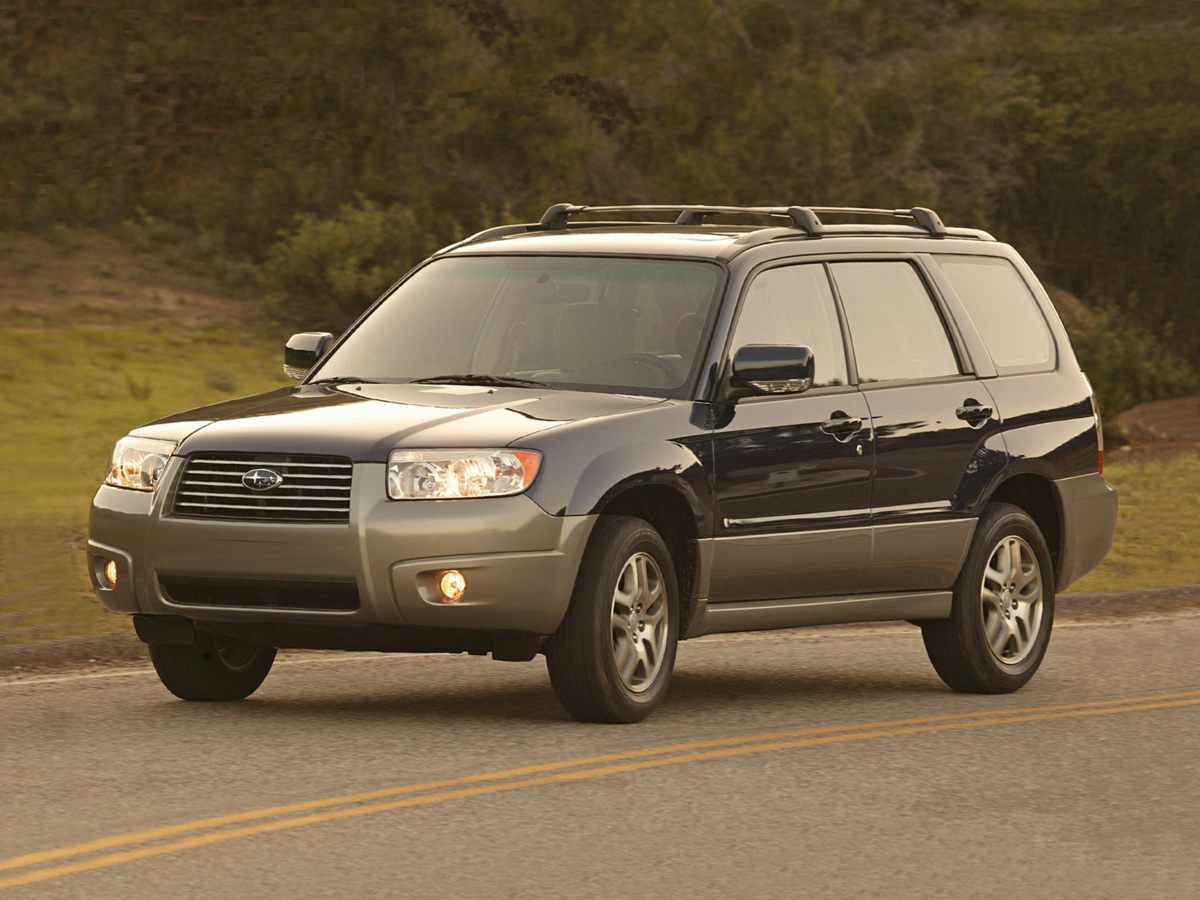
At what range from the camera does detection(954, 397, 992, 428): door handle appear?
37.7 ft

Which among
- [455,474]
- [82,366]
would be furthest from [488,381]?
[82,366]

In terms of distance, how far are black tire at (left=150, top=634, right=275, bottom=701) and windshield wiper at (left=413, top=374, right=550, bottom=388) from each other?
4.39 feet

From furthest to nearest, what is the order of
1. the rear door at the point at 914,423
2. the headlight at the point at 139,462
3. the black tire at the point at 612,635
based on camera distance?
the rear door at the point at 914,423, the headlight at the point at 139,462, the black tire at the point at 612,635

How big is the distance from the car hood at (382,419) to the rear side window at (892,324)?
152 cm

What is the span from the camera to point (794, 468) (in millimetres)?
10523

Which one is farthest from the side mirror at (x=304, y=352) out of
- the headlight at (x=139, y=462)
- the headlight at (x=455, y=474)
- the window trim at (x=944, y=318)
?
the window trim at (x=944, y=318)

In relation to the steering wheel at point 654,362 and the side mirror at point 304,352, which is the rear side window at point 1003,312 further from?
the side mirror at point 304,352

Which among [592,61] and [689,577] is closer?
[689,577]

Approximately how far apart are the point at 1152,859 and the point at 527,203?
26756 mm

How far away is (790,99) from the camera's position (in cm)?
3519

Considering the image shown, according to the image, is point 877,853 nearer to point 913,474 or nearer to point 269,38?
point 913,474

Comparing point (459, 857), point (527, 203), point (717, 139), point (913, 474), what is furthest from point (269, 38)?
point (459, 857)

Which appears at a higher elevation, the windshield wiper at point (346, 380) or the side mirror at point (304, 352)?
the side mirror at point (304, 352)

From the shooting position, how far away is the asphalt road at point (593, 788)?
23.5 ft
